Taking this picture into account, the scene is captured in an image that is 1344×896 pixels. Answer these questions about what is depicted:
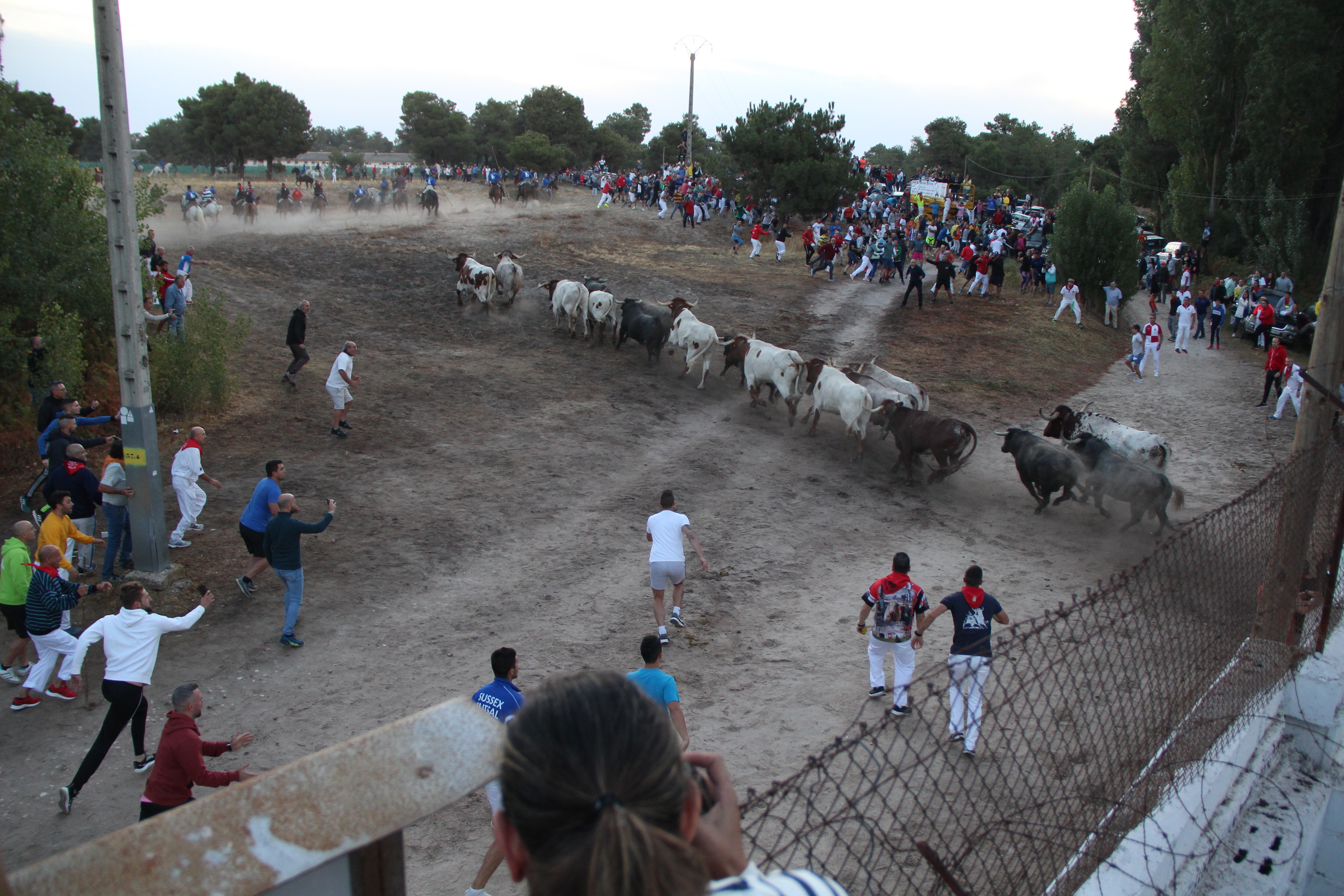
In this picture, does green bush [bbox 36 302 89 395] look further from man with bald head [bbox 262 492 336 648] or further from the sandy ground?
man with bald head [bbox 262 492 336 648]

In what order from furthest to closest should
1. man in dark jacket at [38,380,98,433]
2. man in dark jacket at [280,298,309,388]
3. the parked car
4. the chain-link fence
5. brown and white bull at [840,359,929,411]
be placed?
1. the parked car
2. man in dark jacket at [280,298,309,388]
3. brown and white bull at [840,359,929,411]
4. man in dark jacket at [38,380,98,433]
5. the chain-link fence

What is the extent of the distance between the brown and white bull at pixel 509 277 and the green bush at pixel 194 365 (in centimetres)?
780

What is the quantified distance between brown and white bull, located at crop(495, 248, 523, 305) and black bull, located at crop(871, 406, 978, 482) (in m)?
10.7

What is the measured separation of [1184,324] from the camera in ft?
80.2

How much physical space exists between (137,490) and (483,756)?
923 cm

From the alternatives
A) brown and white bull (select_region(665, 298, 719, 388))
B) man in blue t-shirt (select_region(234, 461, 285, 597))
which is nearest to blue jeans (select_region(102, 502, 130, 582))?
man in blue t-shirt (select_region(234, 461, 285, 597))

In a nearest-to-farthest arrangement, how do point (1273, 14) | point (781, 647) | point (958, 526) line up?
point (781, 647), point (958, 526), point (1273, 14)

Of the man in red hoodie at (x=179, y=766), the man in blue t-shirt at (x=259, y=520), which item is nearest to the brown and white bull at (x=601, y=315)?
the man in blue t-shirt at (x=259, y=520)

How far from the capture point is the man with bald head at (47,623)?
7.18 metres

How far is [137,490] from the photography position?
30.6ft

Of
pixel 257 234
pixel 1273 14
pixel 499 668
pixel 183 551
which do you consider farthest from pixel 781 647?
pixel 1273 14

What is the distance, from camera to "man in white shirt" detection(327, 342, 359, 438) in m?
13.2

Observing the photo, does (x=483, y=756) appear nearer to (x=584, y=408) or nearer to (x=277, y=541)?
(x=277, y=541)

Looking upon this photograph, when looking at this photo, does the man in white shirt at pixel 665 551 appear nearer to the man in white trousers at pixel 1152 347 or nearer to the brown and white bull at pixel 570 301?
the brown and white bull at pixel 570 301
